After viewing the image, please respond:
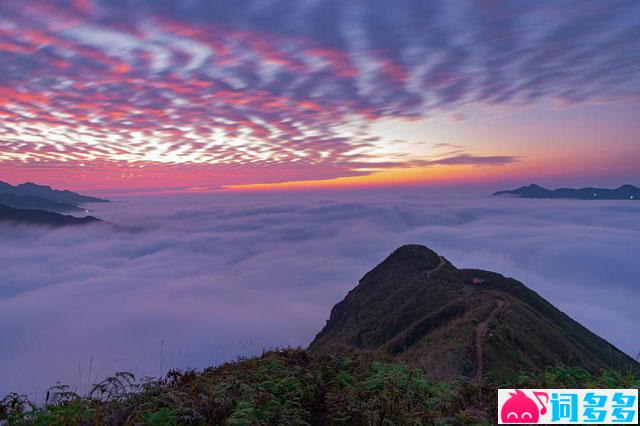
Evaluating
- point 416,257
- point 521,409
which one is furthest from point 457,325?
point 416,257

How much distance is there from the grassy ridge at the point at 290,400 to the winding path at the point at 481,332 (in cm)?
836

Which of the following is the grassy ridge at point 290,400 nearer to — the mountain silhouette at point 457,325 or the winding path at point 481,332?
the mountain silhouette at point 457,325

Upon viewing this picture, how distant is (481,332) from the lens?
30.8m

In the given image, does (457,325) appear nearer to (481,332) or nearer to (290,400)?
(481,332)

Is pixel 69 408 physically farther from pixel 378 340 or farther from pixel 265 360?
pixel 378 340

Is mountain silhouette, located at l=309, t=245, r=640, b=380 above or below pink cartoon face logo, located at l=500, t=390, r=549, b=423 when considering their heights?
below

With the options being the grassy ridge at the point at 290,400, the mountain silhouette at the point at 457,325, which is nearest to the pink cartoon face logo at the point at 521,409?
the grassy ridge at the point at 290,400

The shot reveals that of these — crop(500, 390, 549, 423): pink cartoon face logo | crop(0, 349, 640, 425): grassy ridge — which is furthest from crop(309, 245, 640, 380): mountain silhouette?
crop(500, 390, 549, 423): pink cartoon face logo

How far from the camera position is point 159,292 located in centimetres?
19012

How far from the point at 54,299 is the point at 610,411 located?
24840 cm

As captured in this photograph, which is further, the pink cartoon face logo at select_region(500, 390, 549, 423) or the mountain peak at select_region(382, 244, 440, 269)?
the mountain peak at select_region(382, 244, 440, 269)

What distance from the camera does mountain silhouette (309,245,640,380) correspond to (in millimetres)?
24016

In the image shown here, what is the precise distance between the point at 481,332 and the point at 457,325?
384 centimetres

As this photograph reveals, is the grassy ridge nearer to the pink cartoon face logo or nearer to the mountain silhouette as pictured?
the pink cartoon face logo
